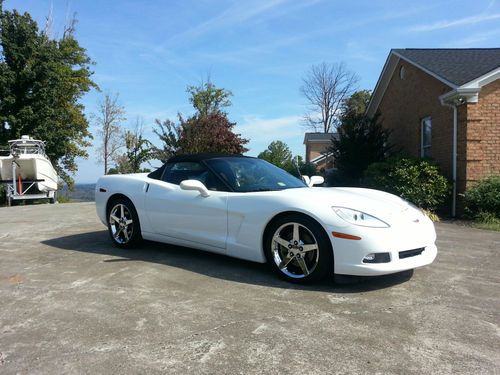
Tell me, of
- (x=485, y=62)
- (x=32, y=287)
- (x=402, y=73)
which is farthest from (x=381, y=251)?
(x=402, y=73)

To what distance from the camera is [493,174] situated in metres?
10.0

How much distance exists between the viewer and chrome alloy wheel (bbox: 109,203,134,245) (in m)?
5.71

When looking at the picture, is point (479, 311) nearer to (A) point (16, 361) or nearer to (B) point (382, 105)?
(A) point (16, 361)

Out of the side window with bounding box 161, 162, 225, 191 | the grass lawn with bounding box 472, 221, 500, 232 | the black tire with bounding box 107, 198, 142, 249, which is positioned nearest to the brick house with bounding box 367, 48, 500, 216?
the grass lawn with bounding box 472, 221, 500, 232

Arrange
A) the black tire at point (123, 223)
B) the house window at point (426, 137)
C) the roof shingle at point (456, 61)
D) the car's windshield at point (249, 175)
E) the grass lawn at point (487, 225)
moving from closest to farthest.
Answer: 1. the car's windshield at point (249, 175)
2. the black tire at point (123, 223)
3. the grass lawn at point (487, 225)
4. the roof shingle at point (456, 61)
5. the house window at point (426, 137)

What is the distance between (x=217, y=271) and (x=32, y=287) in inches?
71.3

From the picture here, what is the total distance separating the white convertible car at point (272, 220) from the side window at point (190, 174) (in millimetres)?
13

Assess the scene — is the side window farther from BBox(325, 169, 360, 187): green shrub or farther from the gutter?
BBox(325, 169, 360, 187): green shrub

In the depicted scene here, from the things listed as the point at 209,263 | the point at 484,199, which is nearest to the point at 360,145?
the point at 484,199

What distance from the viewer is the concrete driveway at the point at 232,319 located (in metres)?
2.56

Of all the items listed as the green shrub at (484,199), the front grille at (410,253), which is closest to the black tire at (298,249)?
the front grille at (410,253)

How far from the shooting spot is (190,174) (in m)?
5.22

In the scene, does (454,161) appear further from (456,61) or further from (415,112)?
(456,61)

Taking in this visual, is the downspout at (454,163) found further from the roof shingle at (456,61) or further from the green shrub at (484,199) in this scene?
the roof shingle at (456,61)
